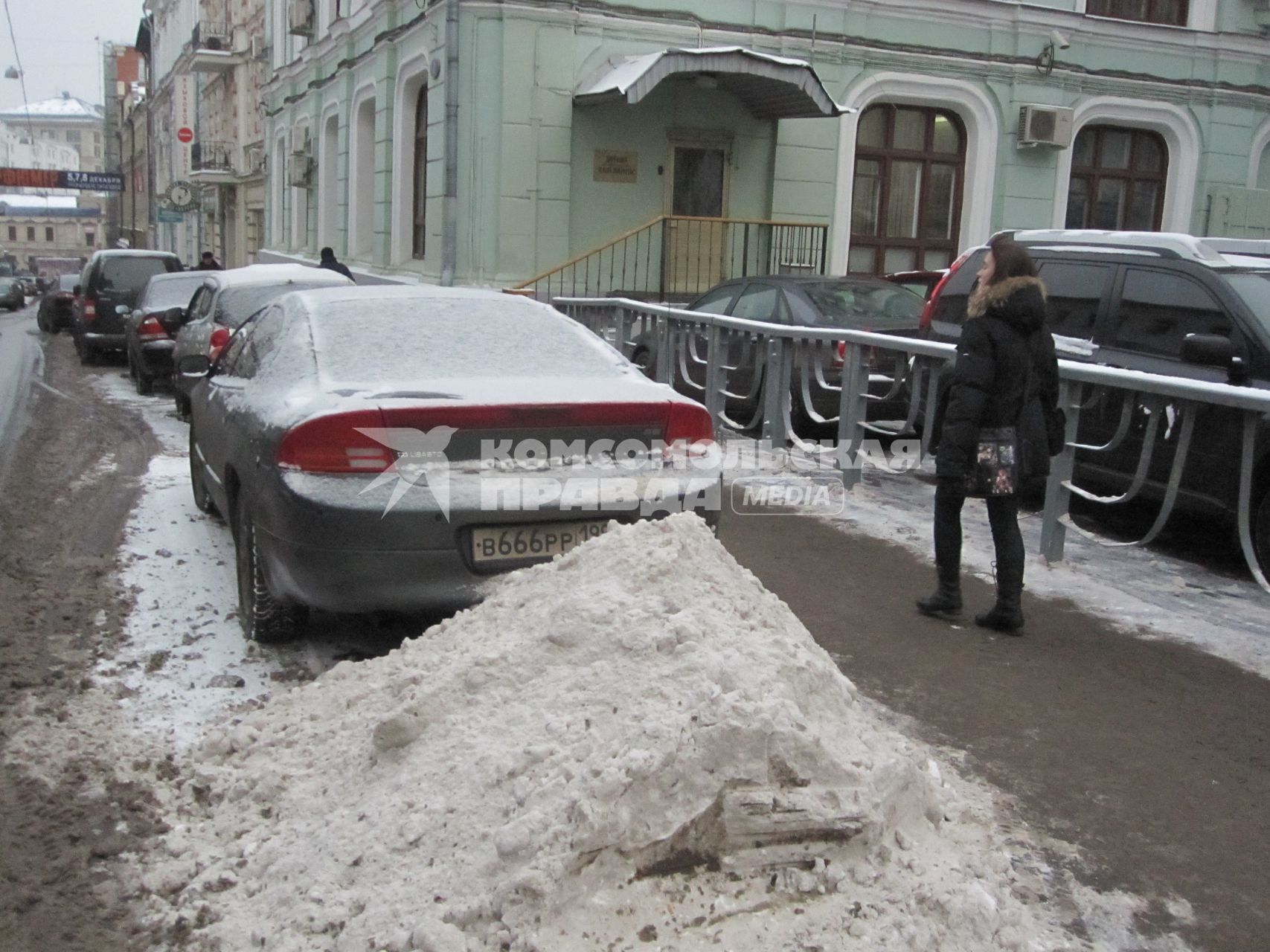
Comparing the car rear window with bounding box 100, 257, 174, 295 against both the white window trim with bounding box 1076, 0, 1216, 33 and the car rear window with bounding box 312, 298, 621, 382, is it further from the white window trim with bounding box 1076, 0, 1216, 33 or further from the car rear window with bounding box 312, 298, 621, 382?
the white window trim with bounding box 1076, 0, 1216, 33

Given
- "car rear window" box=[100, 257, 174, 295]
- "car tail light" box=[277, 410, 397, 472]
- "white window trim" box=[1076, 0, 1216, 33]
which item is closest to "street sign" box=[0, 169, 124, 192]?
"car rear window" box=[100, 257, 174, 295]

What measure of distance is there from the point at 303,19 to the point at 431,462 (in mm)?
24164

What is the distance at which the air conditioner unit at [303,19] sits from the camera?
26.0 meters

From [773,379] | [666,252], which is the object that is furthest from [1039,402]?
[666,252]

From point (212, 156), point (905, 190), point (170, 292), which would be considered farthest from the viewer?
point (212, 156)

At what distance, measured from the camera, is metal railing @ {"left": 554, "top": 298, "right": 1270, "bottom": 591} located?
5.86 metres

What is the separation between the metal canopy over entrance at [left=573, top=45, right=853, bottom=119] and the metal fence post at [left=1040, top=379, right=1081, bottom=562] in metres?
10.1

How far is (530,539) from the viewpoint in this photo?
15.5ft

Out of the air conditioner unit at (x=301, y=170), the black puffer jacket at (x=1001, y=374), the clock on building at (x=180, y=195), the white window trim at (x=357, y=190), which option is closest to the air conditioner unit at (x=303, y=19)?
the air conditioner unit at (x=301, y=170)

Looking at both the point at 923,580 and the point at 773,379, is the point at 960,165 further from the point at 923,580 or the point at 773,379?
the point at 923,580

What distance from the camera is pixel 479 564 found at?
4648 mm

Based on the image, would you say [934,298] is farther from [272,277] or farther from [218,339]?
[272,277]

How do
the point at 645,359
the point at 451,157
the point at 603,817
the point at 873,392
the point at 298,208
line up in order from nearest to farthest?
the point at 603,817
the point at 873,392
the point at 645,359
the point at 451,157
the point at 298,208

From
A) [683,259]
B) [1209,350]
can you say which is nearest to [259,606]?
[1209,350]
